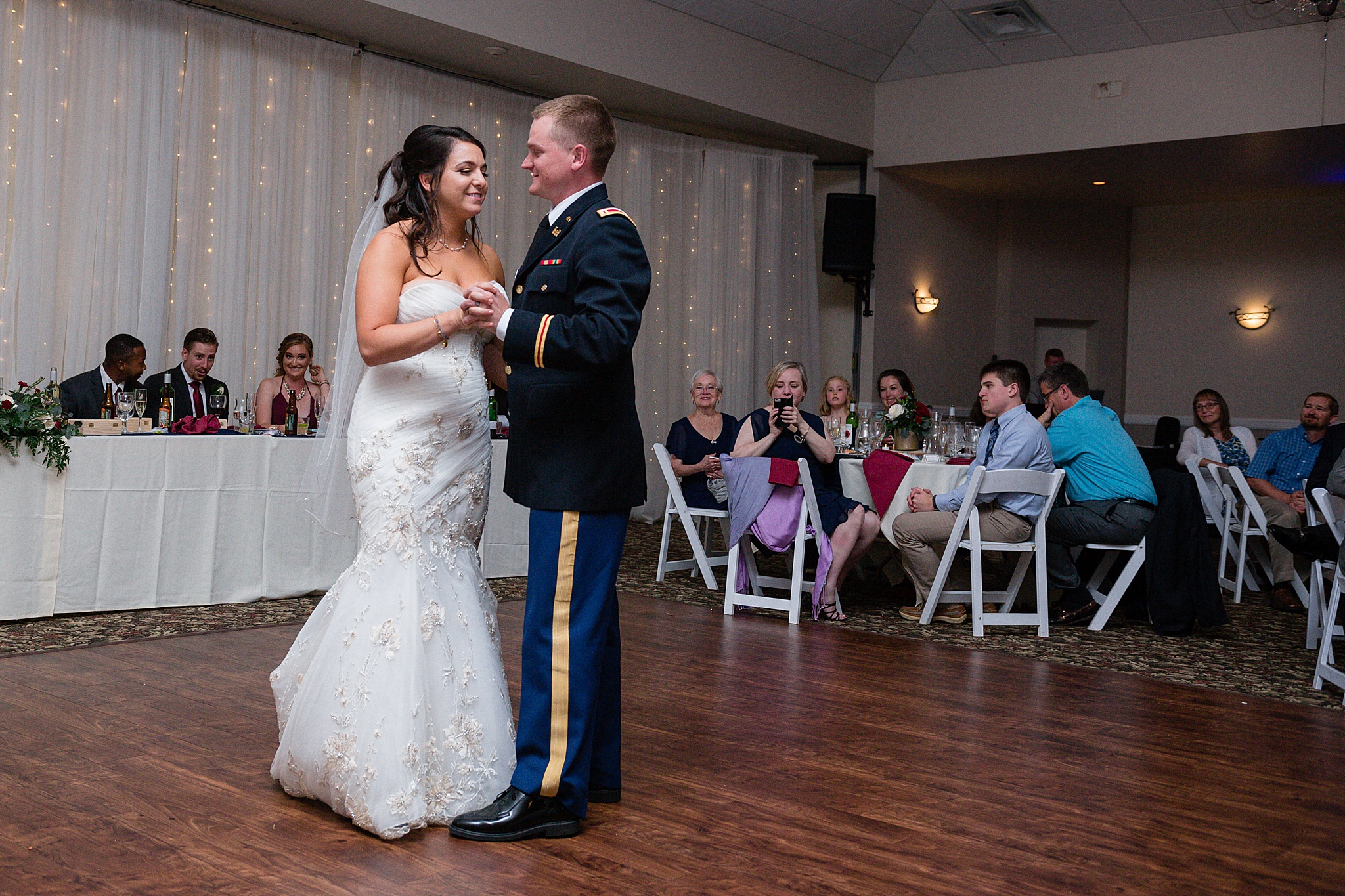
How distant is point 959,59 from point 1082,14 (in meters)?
1.33

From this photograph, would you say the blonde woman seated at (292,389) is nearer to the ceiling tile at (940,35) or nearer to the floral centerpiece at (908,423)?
the floral centerpiece at (908,423)

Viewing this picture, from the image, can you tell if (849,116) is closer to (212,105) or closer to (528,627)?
(212,105)

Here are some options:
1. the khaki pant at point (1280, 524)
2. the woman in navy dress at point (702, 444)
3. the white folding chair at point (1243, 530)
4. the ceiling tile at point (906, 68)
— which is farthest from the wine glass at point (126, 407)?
the ceiling tile at point (906, 68)

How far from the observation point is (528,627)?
259 cm

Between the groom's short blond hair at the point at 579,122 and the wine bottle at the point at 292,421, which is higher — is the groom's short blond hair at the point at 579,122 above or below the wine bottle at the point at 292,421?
above

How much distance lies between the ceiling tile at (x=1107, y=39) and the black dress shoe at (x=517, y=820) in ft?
30.7

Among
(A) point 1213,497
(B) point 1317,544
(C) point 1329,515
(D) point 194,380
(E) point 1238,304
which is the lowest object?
(B) point 1317,544

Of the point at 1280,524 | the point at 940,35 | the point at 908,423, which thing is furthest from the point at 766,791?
the point at 940,35

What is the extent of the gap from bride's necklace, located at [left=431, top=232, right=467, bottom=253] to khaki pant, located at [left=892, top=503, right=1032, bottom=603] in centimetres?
335

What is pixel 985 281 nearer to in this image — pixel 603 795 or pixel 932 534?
pixel 932 534

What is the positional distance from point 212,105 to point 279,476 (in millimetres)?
3257

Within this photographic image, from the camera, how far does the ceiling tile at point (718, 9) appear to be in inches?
376

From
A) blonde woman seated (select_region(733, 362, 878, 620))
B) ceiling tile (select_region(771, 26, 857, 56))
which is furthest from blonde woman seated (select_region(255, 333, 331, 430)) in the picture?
ceiling tile (select_region(771, 26, 857, 56))

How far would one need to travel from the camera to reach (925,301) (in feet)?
40.2
